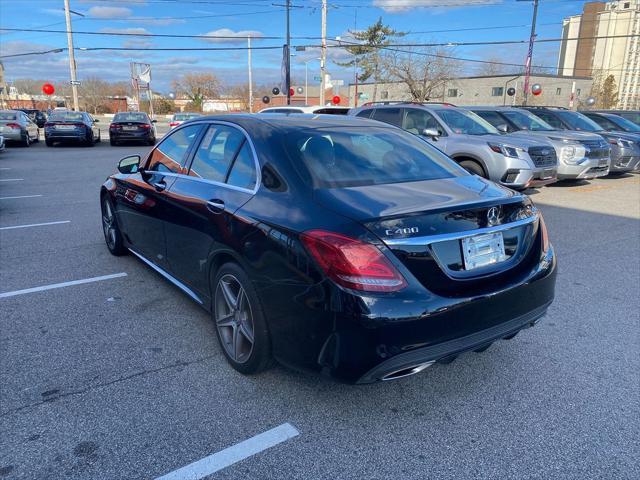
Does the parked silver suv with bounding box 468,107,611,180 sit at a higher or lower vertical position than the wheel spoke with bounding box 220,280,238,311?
higher

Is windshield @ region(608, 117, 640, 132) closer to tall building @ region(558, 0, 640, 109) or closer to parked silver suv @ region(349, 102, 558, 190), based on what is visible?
parked silver suv @ region(349, 102, 558, 190)

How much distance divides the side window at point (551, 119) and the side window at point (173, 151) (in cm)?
1191

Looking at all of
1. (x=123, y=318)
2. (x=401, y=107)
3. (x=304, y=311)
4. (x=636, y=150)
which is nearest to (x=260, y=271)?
(x=304, y=311)

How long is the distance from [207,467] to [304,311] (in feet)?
2.87

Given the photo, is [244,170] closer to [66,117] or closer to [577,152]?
[577,152]

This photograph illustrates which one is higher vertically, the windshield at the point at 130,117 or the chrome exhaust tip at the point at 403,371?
the windshield at the point at 130,117

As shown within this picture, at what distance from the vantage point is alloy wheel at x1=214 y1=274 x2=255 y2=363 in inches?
118

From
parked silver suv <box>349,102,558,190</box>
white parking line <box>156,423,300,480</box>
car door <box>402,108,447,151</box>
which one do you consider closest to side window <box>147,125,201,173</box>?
white parking line <box>156,423,300,480</box>

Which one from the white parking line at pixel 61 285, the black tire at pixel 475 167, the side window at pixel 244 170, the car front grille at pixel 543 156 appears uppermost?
the side window at pixel 244 170

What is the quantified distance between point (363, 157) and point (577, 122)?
12.4 meters

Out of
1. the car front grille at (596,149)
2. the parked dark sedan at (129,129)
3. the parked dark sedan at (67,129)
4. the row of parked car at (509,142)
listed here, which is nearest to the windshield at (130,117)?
the parked dark sedan at (129,129)

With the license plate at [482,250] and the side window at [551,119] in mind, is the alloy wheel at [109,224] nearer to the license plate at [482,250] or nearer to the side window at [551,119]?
the license plate at [482,250]

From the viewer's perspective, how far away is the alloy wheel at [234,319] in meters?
3.01

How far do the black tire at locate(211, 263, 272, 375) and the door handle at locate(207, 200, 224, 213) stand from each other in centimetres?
36
